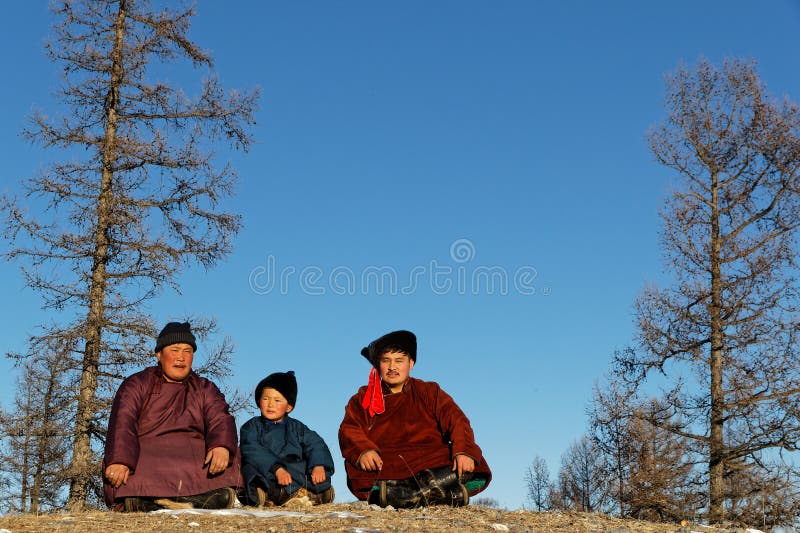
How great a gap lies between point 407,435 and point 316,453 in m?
1.20

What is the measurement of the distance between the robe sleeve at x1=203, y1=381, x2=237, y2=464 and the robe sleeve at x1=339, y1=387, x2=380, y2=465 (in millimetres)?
1121

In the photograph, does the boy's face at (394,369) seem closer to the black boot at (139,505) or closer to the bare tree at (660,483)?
the black boot at (139,505)

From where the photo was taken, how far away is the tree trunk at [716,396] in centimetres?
1698

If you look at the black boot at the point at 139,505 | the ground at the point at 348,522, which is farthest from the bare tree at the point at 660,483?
the black boot at the point at 139,505

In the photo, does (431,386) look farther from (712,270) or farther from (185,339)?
(712,270)

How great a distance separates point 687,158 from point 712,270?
2555mm

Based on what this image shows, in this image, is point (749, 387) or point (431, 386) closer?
point (431, 386)

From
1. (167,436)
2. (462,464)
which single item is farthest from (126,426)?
(462,464)

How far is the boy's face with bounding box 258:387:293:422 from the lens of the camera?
9609 millimetres

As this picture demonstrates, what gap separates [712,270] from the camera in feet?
58.2

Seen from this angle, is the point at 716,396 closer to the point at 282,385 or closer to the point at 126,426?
the point at 282,385

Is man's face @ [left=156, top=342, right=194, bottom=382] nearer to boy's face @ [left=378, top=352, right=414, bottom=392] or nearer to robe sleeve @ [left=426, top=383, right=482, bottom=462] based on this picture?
boy's face @ [left=378, top=352, right=414, bottom=392]

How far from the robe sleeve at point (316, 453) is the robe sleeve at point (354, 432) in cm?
55

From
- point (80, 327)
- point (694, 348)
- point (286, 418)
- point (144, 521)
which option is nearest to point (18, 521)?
point (144, 521)
